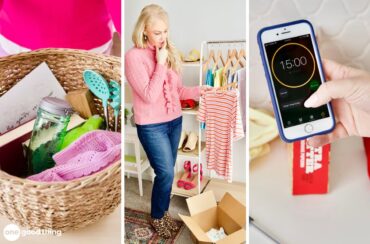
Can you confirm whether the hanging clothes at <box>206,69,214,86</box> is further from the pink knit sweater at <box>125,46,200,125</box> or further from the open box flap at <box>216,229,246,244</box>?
the open box flap at <box>216,229,246,244</box>

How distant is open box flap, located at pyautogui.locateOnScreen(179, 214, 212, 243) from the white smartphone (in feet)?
0.76

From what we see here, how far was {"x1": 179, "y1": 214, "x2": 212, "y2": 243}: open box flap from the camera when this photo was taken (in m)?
0.68

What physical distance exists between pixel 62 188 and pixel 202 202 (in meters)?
0.26

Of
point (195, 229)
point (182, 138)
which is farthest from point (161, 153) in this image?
point (195, 229)

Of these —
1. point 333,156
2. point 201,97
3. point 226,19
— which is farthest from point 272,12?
point 333,156

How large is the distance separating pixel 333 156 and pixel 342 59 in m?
0.19

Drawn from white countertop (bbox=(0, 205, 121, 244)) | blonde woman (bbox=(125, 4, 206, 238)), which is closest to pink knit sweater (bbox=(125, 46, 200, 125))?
blonde woman (bbox=(125, 4, 206, 238))

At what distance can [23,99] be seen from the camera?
71cm

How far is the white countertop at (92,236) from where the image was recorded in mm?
721

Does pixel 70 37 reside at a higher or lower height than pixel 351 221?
higher

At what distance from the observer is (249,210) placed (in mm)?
705

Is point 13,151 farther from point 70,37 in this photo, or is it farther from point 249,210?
point 249,210

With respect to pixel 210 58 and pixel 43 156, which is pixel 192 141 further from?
pixel 43 156

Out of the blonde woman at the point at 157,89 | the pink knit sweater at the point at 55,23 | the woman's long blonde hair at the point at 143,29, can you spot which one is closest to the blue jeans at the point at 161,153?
the blonde woman at the point at 157,89
